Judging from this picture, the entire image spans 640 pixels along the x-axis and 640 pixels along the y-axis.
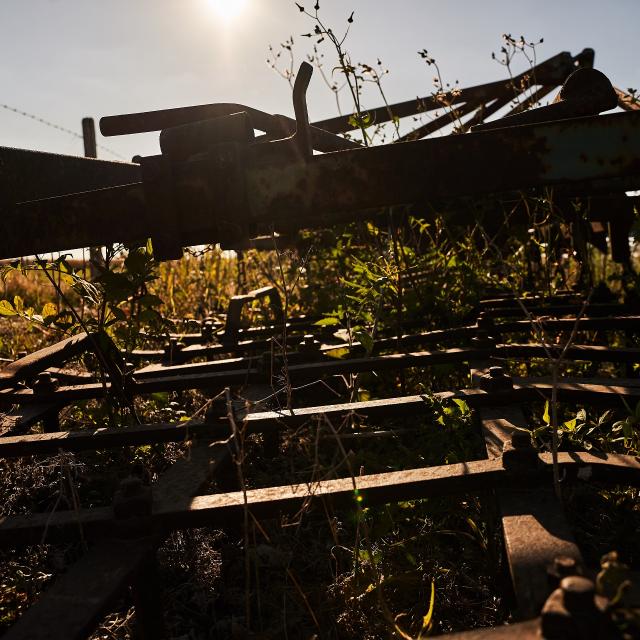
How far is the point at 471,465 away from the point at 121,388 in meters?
1.77

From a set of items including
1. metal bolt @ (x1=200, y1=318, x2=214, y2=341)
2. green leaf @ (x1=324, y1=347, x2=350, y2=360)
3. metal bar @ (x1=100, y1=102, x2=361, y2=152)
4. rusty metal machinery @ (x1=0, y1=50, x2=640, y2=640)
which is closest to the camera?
rusty metal machinery @ (x1=0, y1=50, x2=640, y2=640)

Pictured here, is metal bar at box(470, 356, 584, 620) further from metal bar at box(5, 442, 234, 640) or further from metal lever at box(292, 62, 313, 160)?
metal lever at box(292, 62, 313, 160)

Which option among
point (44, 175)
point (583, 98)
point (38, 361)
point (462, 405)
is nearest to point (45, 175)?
point (44, 175)

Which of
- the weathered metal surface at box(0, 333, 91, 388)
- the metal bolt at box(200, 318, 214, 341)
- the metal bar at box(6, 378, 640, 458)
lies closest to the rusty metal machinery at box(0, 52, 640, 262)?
the metal bar at box(6, 378, 640, 458)

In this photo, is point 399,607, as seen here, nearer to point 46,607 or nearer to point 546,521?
point 546,521

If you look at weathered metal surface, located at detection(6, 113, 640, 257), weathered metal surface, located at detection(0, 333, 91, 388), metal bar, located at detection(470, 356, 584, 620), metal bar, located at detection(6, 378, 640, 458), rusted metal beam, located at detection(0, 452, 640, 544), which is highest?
weathered metal surface, located at detection(6, 113, 640, 257)

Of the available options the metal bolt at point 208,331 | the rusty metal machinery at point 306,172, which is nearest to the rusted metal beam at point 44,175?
the rusty metal machinery at point 306,172

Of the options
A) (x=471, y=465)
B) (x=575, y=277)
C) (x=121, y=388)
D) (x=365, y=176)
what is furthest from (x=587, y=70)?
(x=575, y=277)

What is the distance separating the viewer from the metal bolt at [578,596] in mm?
984

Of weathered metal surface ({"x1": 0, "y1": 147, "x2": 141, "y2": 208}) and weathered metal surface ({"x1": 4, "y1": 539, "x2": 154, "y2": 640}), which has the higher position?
weathered metal surface ({"x1": 0, "y1": 147, "x2": 141, "y2": 208})

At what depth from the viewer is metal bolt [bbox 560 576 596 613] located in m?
0.98

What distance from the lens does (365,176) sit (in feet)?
5.96

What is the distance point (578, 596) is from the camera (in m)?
0.99

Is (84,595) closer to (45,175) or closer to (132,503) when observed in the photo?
(132,503)
